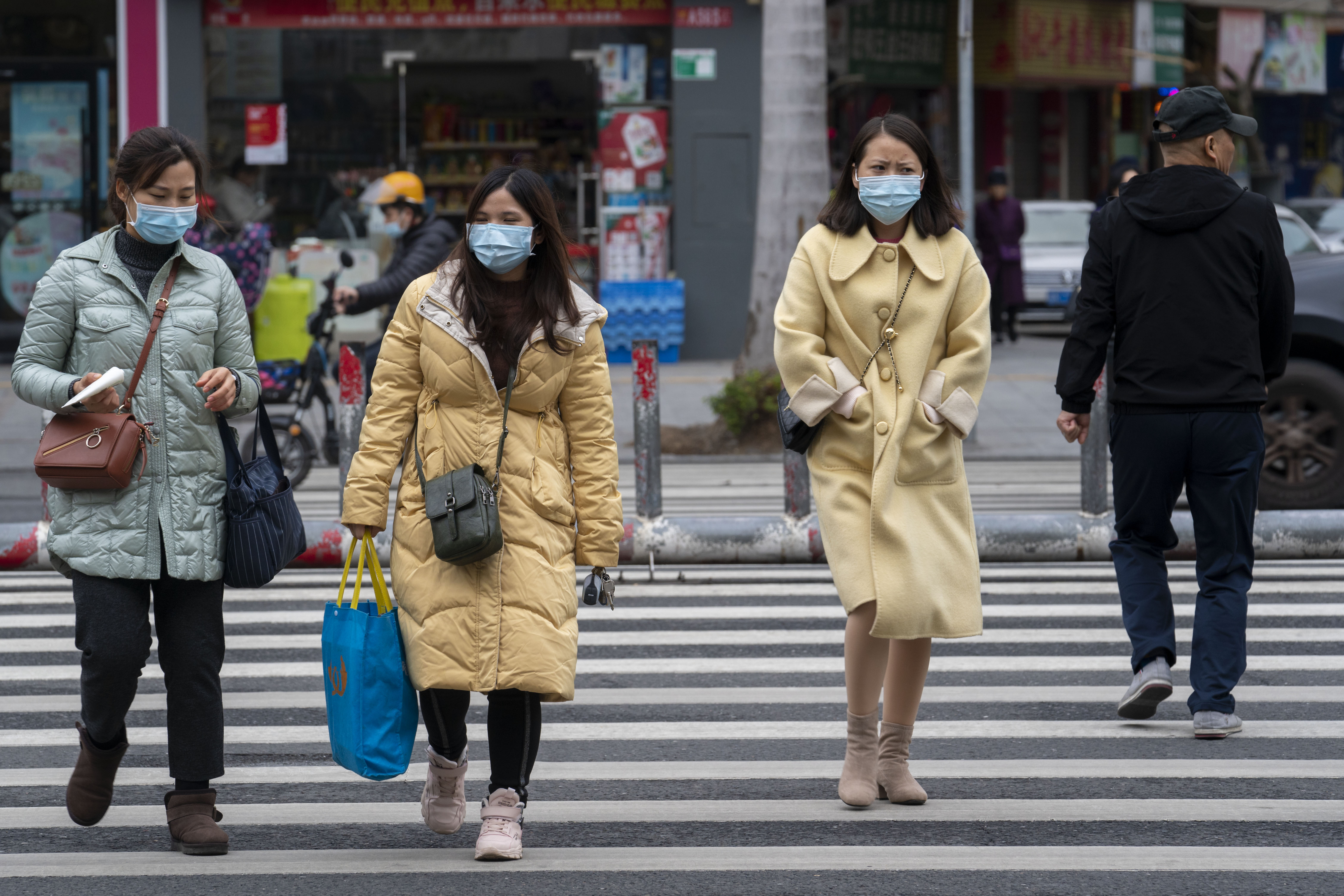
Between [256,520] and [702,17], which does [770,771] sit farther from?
[702,17]

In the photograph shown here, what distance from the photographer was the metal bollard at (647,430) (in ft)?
27.6

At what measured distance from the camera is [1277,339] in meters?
5.44

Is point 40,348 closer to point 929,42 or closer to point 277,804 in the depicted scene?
point 277,804

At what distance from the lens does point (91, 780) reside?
14.6ft

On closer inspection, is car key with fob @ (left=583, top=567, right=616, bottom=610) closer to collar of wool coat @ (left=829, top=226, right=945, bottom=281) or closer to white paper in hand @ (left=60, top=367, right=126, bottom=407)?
collar of wool coat @ (left=829, top=226, right=945, bottom=281)

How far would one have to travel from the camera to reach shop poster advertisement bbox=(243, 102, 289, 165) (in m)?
17.5

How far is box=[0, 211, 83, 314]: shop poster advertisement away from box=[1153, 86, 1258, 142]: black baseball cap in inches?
564

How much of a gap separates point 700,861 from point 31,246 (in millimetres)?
15299

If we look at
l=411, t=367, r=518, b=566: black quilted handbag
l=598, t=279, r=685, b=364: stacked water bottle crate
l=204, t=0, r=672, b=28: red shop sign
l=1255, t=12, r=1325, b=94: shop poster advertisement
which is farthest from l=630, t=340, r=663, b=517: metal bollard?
l=1255, t=12, r=1325, b=94: shop poster advertisement

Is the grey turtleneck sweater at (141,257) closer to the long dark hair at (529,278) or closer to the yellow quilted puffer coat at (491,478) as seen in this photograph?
the yellow quilted puffer coat at (491,478)

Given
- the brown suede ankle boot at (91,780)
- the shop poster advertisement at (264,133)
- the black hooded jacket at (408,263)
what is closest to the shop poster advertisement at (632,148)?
the shop poster advertisement at (264,133)

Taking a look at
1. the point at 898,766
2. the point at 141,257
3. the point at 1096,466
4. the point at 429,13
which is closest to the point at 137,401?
the point at 141,257

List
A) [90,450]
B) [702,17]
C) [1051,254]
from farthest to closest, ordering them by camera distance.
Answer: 1. [1051,254]
2. [702,17]
3. [90,450]

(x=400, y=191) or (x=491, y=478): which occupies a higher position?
(x=400, y=191)
